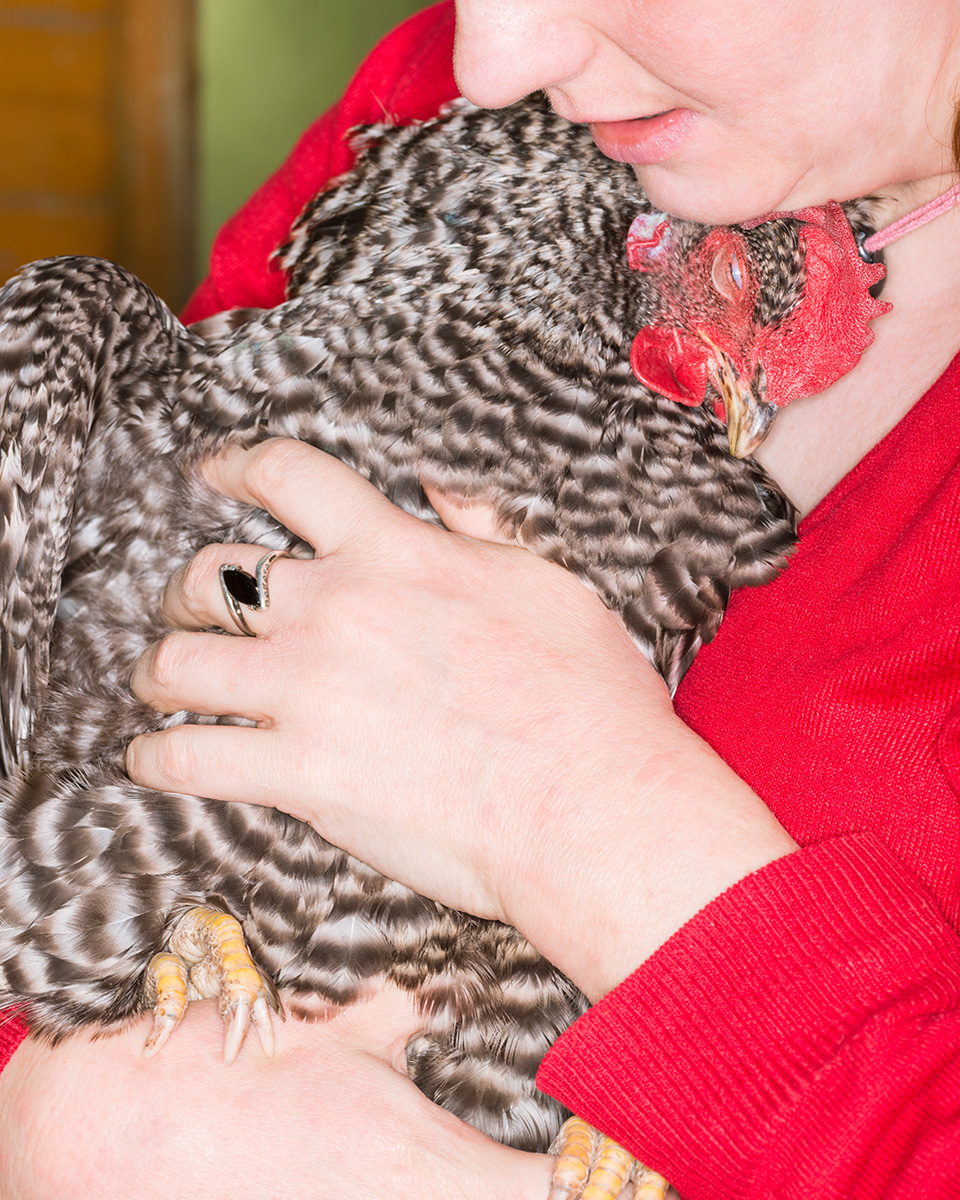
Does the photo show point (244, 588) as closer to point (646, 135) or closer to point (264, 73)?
point (646, 135)

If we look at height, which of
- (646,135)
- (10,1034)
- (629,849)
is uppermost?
(646,135)

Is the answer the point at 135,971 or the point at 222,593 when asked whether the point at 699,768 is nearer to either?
the point at 222,593

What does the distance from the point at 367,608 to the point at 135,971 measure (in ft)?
1.54

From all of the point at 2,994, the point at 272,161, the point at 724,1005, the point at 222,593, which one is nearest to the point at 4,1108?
the point at 2,994

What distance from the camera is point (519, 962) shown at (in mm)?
1182

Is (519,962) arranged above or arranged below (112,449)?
below

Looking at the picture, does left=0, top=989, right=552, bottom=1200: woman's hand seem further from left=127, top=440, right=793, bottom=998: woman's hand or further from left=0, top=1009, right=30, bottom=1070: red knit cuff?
left=127, top=440, right=793, bottom=998: woman's hand

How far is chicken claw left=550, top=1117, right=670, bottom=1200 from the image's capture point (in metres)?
1.02

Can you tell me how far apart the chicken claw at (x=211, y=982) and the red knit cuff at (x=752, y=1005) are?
0.32 m

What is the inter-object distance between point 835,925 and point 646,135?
752 mm

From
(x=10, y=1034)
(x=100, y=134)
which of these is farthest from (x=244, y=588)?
(x=100, y=134)

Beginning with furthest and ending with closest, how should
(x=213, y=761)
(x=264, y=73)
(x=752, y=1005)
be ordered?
(x=264, y=73), (x=213, y=761), (x=752, y=1005)

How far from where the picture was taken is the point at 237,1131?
1.01m

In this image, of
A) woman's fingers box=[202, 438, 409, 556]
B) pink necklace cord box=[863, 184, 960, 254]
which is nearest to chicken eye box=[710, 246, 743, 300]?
pink necklace cord box=[863, 184, 960, 254]
